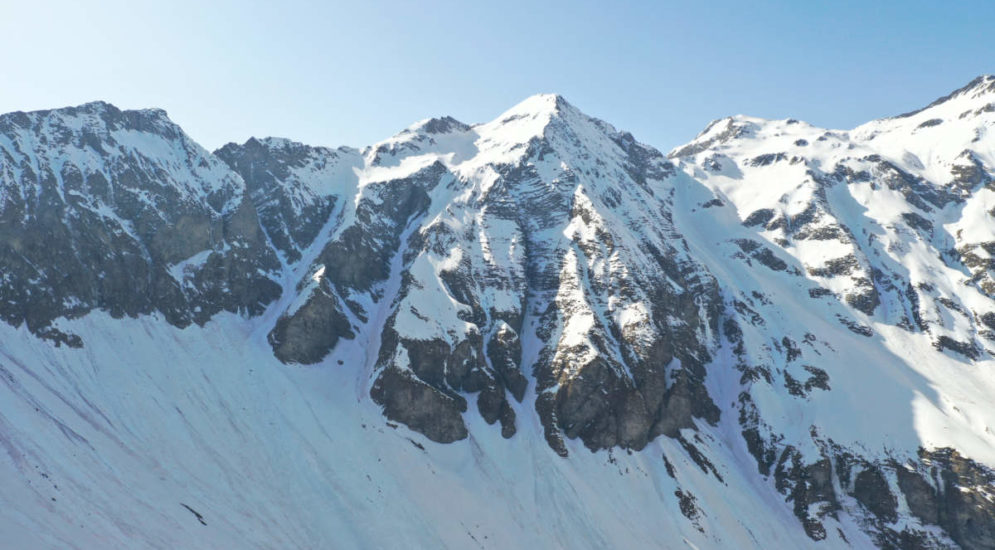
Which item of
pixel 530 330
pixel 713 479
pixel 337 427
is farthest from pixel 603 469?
pixel 337 427

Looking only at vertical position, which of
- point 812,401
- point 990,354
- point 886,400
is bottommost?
point 990,354

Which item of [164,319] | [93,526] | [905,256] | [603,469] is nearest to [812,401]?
[603,469]

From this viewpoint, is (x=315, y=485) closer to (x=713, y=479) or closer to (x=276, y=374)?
(x=276, y=374)

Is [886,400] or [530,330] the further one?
[530,330]

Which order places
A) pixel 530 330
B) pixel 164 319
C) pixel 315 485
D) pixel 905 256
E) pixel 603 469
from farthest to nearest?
pixel 905 256 < pixel 530 330 < pixel 164 319 < pixel 603 469 < pixel 315 485

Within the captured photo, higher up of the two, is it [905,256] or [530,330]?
[530,330]

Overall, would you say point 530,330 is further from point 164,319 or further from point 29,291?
point 29,291

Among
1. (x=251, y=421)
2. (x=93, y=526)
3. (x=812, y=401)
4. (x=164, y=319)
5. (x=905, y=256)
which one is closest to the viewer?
(x=93, y=526)
